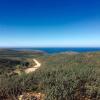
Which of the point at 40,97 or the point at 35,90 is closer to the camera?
the point at 40,97

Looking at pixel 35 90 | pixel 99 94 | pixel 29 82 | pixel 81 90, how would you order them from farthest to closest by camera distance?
1. pixel 29 82
2. pixel 35 90
3. pixel 81 90
4. pixel 99 94

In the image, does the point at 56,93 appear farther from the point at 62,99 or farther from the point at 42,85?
the point at 42,85

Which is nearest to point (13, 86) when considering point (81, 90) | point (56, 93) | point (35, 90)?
point (35, 90)

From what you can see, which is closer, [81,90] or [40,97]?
[40,97]

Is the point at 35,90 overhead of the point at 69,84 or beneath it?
beneath

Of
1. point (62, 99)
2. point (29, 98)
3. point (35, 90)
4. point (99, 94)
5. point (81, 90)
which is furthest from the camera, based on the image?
point (35, 90)

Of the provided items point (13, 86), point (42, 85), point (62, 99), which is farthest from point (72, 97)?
point (13, 86)

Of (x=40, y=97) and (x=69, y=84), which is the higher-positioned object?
(x=69, y=84)

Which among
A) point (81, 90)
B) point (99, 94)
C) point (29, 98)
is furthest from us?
point (81, 90)

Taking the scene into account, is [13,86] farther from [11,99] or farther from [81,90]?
[81,90]
